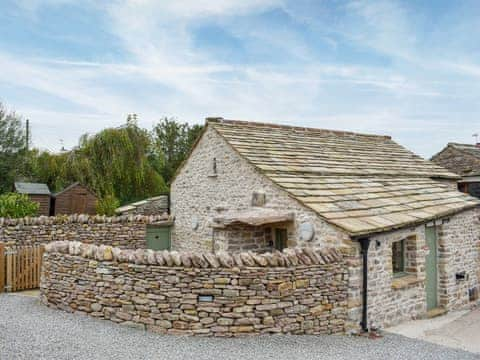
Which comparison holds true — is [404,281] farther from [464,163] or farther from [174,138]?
[174,138]

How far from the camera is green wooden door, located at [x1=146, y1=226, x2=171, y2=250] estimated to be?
13586mm

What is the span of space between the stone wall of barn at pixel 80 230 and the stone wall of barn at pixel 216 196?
130 centimetres

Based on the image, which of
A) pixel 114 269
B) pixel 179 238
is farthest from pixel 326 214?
pixel 179 238

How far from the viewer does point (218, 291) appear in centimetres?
625

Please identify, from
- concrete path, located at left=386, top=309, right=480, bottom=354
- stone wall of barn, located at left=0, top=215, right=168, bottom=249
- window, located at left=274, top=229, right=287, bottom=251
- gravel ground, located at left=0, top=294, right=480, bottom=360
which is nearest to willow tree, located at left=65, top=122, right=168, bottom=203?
stone wall of barn, located at left=0, top=215, right=168, bottom=249

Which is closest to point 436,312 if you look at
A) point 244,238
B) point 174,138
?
point 244,238

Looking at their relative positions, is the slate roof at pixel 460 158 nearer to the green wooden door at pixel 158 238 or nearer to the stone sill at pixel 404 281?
the stone sill at pixel 404 281

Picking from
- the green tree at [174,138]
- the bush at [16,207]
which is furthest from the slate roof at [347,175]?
the green tree at [174,138]

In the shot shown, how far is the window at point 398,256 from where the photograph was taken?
920 centimetres

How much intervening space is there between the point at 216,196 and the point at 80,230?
4654 mm

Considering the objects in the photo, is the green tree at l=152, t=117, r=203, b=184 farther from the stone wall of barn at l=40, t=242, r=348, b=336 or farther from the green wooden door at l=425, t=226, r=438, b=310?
the stone wall of barn at l=40, t=242, r=348, b=336

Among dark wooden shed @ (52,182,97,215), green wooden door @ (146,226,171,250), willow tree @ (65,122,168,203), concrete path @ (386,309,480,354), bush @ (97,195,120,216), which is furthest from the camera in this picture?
willow tree @ (65,122,168,203)

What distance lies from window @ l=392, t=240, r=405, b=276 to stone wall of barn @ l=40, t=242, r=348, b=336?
280 centimetres

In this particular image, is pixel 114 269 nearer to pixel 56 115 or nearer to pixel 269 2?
pixel 269 2
